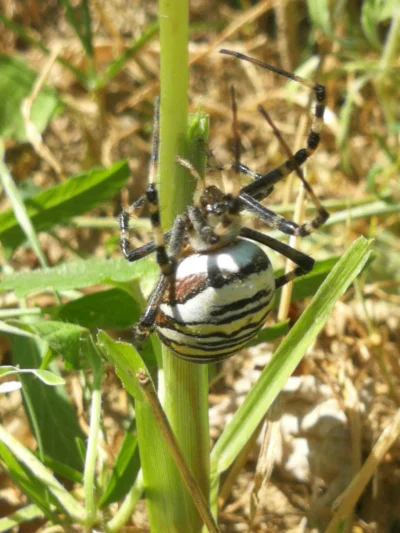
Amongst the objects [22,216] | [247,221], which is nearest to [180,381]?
[22,216]

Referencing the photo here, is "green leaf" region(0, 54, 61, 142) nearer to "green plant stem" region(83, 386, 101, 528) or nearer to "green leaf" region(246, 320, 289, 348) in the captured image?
"green leaf" region(246, 320, 289, 348)

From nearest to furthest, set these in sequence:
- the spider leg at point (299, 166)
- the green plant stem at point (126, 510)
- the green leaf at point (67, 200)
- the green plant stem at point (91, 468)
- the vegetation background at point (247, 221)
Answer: the green plant stem at point (91, 468), the green plant stem at point (126, 510), the spider leg at point (299, 166), the vegetation background at point (247, 221), the green leaf at point (67, 200)

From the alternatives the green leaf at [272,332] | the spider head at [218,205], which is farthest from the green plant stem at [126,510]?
the spider head at [218,205]

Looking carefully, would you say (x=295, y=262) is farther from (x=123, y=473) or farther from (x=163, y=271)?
(x=123, y=473)

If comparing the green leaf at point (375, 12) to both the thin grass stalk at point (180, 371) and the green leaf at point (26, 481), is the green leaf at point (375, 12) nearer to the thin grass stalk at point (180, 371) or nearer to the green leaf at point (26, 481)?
the thin grass stalk at point (180, 371)

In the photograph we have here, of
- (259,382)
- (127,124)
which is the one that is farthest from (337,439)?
(127,124)

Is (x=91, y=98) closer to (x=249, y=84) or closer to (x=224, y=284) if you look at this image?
(x=249, y=84)

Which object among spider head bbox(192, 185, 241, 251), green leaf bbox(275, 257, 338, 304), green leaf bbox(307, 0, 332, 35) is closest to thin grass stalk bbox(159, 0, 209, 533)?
spider head bbox(192, 185, 241, 251)
